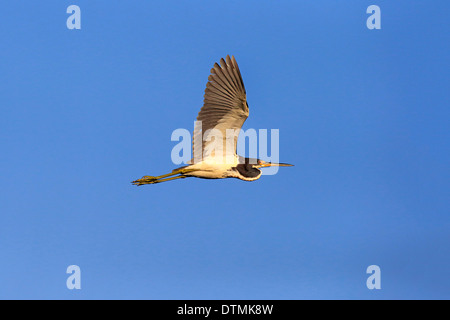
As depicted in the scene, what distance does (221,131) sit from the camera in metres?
17.5

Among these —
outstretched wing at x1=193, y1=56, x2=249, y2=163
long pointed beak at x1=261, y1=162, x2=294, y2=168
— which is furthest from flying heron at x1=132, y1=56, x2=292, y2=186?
long pointed beak at x1=261, y1=162, x2=294, y2=168

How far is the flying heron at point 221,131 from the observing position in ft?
56.0

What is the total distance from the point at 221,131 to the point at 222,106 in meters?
0.61

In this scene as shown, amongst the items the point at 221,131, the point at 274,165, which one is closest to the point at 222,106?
the point at 221,131

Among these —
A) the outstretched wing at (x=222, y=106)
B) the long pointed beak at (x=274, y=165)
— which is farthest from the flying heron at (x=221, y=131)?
the long pointed beak at (x=274, y=165)

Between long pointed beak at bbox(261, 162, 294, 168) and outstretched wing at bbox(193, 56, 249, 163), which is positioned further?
long pointed beak at bbox(261, 162, 294, 168)

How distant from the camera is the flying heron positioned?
1708 cm

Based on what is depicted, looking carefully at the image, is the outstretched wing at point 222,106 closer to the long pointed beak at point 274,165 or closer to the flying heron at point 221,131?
the flying heron at point 221,131

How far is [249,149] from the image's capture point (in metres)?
18.2

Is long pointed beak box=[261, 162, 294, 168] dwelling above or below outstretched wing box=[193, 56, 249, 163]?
below

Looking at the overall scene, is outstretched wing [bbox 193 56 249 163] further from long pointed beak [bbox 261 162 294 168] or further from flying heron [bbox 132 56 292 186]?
long pointed beak [bbox 261 162 294 168]
